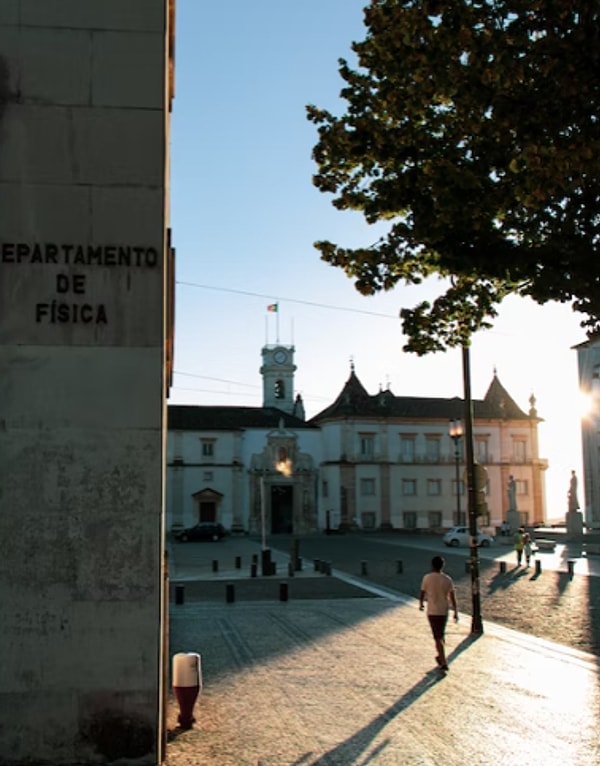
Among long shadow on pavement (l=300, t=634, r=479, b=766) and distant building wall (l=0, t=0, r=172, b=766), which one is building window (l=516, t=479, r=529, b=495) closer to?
long shadow on pavement (l=300, t=634, r=479, b=766)

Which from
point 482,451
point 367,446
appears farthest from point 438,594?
point 482,451

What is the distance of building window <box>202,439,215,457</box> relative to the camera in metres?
73.6

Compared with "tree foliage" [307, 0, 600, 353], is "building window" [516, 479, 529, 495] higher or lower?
lower

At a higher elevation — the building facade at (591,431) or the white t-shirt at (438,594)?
the building facade at (591,431)

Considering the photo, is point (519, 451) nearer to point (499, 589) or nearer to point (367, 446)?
point (367, 446)

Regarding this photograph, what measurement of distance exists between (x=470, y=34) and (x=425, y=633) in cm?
1143

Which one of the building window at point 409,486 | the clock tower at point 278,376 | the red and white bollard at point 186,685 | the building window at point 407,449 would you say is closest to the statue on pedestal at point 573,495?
the building window at point 409,486

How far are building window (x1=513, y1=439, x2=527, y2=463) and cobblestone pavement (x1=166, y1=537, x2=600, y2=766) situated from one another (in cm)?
5700

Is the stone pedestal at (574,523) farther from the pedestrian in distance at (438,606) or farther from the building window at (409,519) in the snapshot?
the pedestrian in distance at (438,606)

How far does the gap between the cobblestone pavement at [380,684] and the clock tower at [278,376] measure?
200 ft

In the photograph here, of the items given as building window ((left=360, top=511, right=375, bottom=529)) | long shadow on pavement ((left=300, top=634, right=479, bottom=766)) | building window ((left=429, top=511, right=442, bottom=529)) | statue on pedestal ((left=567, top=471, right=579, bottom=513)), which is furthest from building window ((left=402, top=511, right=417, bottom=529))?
long shadow on pavement ((left=300, top=634, right=479, bottom=766))

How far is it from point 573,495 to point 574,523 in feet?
5.64

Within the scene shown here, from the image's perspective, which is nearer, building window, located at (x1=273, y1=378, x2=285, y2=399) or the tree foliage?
the tree foliage

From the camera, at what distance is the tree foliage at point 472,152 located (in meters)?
8.96
